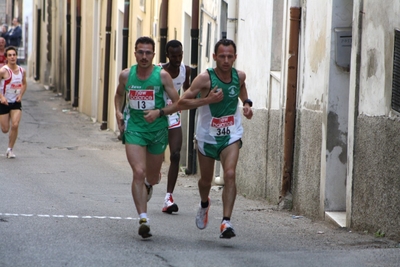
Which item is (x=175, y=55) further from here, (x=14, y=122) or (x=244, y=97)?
(x=14, y=122)

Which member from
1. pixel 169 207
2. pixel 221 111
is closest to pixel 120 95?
pixel 221 111

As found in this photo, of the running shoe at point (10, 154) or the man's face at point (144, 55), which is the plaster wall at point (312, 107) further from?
the running shoe at point (10, 154)

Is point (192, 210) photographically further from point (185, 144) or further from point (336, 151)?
point (185, 144)

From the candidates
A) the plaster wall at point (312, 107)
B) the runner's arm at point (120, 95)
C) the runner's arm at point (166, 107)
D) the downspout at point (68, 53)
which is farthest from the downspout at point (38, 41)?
the runner's arm at point (166, 107)

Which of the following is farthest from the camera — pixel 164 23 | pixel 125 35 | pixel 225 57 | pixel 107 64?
pixel 107 64

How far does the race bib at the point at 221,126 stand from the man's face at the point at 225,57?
42 cm

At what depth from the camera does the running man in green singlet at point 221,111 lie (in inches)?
330

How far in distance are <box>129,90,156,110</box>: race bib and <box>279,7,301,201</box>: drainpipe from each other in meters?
2.94

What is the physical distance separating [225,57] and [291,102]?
3069mm

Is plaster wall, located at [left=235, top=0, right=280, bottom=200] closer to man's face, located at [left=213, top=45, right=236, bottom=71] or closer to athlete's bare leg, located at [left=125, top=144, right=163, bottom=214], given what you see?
athlete's bare leg, located at [left=125, top=144, right=163, bottom=214]

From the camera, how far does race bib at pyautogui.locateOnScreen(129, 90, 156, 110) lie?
8.77 m

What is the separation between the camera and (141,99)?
28.8ft

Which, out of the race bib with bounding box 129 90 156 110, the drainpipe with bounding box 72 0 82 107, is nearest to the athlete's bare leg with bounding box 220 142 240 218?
the race bib with bounding box 129 90 156 110

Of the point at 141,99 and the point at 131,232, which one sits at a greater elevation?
the point at 141,99
